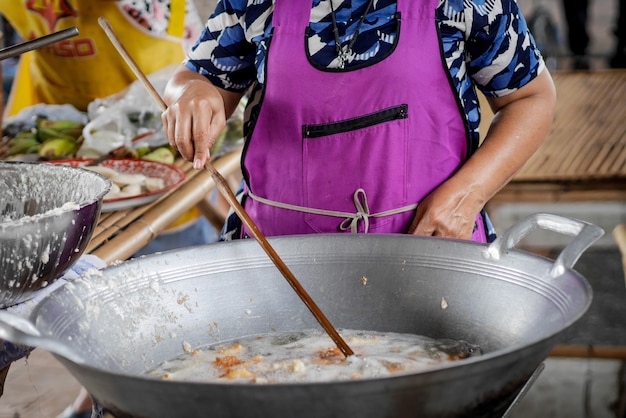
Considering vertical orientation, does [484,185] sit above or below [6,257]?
below

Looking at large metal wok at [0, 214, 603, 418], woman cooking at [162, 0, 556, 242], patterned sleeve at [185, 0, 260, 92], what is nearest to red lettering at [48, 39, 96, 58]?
patterned sleeve at [185, 0, 260, 92]

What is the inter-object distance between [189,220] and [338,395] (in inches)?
91.4

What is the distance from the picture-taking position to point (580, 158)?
2703 mm

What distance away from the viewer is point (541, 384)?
301 centimetres

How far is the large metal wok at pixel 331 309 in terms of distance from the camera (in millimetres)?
780

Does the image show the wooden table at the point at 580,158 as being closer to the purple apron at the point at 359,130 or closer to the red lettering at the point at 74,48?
the purple apron at the point at 359,130

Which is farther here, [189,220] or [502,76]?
[189,220]

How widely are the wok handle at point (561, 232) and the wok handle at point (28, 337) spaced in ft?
1.73

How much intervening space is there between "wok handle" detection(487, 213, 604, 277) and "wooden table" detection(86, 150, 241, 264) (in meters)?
0.94

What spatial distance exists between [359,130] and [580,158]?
4.69 ft

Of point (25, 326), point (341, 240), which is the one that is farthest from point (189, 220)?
point (25, 326)

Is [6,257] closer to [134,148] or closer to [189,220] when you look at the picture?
[134,148]

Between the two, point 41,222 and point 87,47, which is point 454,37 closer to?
point 41,222

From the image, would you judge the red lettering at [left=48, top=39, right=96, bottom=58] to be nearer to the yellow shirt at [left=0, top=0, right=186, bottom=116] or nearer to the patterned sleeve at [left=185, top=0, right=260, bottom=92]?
the yellow shirt at [left=0, top=0, right=186, bottom=116]
